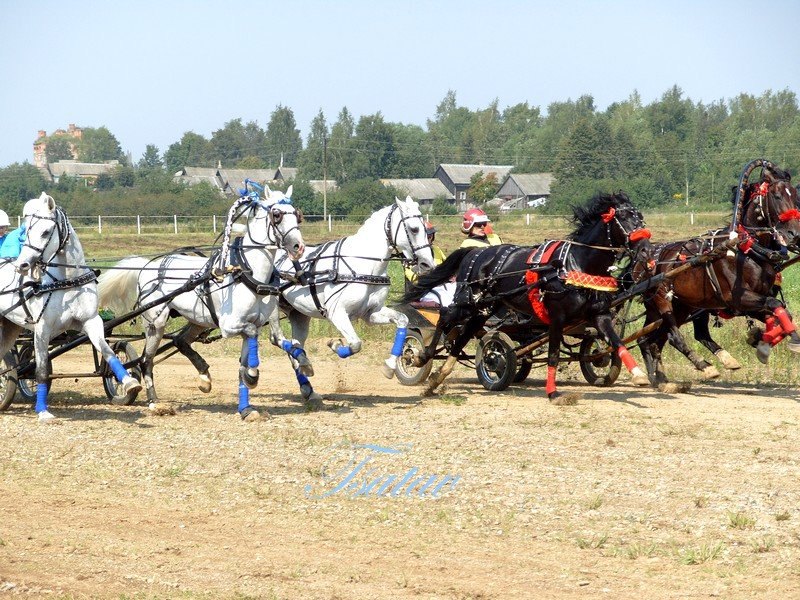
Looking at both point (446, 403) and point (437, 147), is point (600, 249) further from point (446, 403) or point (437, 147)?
point (437, 147)

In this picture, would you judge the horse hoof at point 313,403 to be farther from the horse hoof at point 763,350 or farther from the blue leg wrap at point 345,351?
the horse hoof at point 763,350

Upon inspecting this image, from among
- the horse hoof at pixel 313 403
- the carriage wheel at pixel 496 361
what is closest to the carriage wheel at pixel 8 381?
the horse hoof at pixel 313 403

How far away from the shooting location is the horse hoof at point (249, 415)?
11750 millimetres

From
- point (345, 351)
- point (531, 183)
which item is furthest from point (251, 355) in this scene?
point (531, 183)

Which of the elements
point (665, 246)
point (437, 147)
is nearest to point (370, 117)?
point (437, 147)

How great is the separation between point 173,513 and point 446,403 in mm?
5301

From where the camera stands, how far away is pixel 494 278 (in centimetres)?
1358

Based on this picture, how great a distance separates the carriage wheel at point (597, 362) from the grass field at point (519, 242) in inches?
48.6

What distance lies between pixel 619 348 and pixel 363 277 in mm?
2839

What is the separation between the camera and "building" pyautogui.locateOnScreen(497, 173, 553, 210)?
298 feet

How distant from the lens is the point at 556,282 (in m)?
12.7

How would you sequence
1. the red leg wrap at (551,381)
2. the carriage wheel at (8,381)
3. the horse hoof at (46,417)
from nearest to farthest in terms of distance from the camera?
the horse hoof at (46,417) → the carriage wheel at (8,381) → the red leg wrap at (551,381)

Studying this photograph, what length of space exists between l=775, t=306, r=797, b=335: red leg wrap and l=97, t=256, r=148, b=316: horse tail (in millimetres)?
7300

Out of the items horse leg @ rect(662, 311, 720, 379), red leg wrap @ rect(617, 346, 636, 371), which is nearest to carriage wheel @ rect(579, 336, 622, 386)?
horse leg @ rect(662, 311, 720, 379)
